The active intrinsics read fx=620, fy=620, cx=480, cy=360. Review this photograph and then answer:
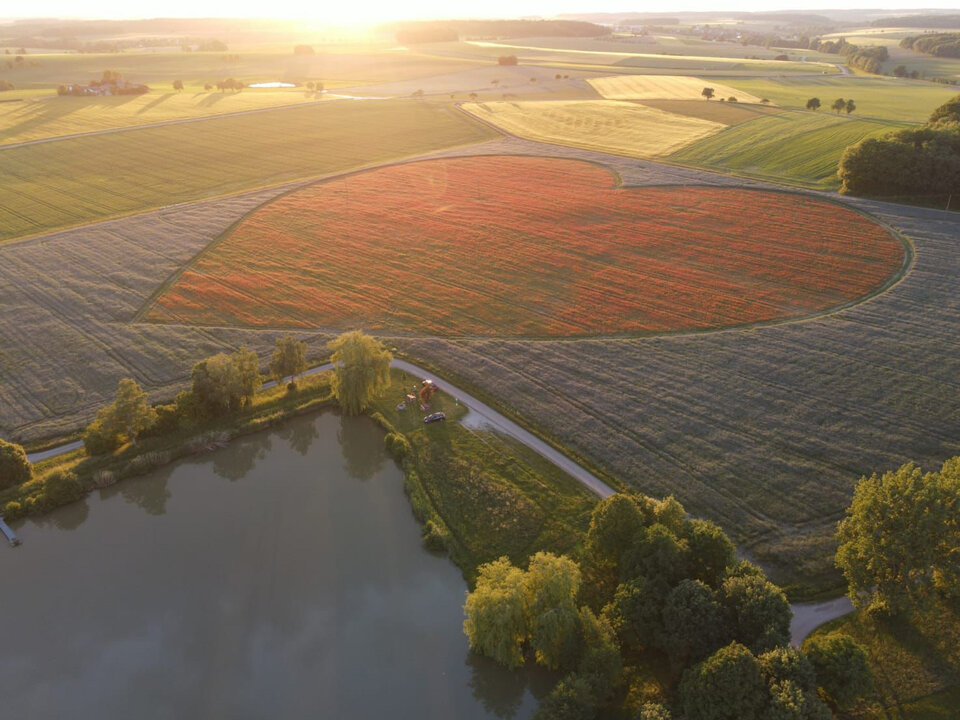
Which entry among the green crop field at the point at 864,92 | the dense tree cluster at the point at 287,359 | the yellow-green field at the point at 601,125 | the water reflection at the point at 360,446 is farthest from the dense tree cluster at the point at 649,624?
the green crop field at the point at 864,92

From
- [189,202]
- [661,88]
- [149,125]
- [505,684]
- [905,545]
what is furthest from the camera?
[661,88]

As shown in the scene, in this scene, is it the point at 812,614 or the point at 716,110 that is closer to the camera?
the point at 812,614

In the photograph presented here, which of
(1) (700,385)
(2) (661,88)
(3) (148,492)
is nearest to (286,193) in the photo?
(3) (148,492)

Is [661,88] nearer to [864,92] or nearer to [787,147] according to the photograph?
[864,92]

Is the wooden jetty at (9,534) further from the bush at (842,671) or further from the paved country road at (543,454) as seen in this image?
the bush at (842,671)

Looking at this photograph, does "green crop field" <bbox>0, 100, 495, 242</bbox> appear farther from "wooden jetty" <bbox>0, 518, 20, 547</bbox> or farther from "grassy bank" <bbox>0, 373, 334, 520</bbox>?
"wooden jetty" <bbox>0, 518, 20, 547</bbox>
